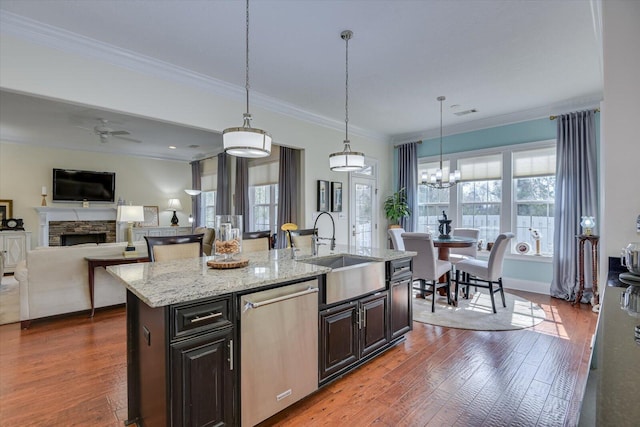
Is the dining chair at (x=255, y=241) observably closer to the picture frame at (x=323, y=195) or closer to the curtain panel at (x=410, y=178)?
the picture frame at (x=323, y=195)

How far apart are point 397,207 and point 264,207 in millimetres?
2807

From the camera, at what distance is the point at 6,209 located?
6449 millimetres

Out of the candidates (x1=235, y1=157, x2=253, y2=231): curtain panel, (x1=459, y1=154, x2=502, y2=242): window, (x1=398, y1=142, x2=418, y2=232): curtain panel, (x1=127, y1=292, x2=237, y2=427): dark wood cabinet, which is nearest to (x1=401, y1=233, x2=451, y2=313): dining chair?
(x1=459, y1=154, x2=502, y2=242): window

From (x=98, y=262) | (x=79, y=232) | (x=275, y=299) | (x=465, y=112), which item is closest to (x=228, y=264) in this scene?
(x=275, y=299)

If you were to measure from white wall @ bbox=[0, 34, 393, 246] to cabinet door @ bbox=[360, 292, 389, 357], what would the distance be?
8.57 ft

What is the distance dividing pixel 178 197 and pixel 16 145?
11.3ft

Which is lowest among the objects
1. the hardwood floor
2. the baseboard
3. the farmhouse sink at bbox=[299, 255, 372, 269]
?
the hardwood floor

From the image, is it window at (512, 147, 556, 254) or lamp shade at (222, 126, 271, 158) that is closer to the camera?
lamp shade at (222, 126, 271, 158)

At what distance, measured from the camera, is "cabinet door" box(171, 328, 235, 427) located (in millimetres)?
1478

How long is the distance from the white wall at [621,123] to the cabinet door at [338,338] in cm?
183

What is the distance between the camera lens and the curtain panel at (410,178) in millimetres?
6358

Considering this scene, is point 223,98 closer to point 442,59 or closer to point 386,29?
point 386,29

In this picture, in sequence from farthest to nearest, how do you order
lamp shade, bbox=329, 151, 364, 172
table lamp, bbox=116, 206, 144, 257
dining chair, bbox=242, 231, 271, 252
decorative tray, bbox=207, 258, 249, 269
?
table lamp, bbox=116, 206, 144, 257 < dining chair, bbox=242, 231, 271, 252 < lamp shade, bbox=329, 151, 364, 172 < decorative tray, bbox=207, 258, 249, 269

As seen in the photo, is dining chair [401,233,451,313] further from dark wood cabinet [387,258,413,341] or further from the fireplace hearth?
the fireplace hearth
